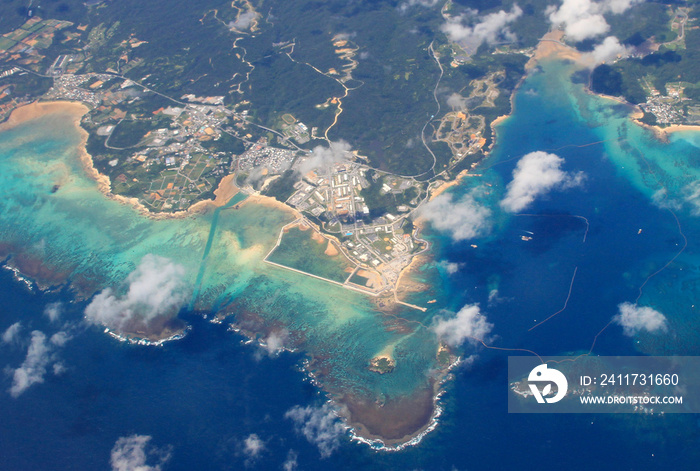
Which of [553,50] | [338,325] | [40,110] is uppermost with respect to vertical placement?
[553,50]

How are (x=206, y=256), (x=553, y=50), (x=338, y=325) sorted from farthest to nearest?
(x=553, y=50) → (x=206, y=256) → (x=338, y=325)

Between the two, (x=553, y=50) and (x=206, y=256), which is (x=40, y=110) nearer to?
(x=206, y=256)

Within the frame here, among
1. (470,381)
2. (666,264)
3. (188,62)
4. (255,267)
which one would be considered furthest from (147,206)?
(666,264)

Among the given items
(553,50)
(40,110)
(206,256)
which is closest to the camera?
(206,256)

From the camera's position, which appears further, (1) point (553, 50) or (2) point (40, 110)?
(1) point (553, 50)

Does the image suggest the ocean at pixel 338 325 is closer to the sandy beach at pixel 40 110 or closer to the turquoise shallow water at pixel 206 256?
the turquoise shallow water at pixel 206 256

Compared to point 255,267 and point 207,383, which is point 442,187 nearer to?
point 255,267

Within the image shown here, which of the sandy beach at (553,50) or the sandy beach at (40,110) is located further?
the sandy beach at (553,50)

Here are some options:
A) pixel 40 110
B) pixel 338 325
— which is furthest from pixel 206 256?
pixel 40 110

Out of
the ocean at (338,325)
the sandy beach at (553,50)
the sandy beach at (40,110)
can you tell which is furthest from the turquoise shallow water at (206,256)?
the sandy beach at (553,50)
